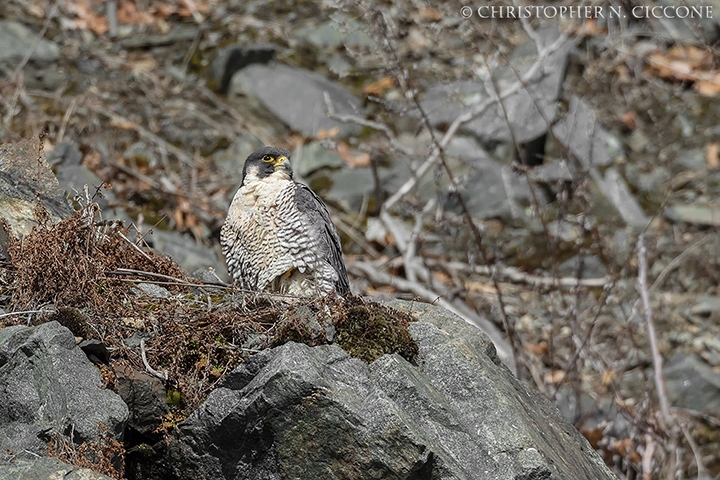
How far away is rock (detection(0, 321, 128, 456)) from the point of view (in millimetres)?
3084

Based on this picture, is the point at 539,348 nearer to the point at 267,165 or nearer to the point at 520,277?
the point at 520,277

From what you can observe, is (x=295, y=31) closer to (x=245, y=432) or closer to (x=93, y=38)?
(x=93, y=38)

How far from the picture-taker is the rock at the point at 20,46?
950cm

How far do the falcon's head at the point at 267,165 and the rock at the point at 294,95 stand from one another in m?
4.44

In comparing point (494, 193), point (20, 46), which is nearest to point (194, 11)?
point (20, 46)

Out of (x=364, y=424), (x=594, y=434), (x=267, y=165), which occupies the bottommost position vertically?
(x=594, y=434)

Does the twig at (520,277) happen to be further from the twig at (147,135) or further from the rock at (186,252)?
the twig at (147,135)

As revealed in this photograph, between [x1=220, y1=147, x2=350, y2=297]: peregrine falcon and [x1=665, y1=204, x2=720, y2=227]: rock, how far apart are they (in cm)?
535

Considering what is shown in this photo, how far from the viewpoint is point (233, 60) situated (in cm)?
995

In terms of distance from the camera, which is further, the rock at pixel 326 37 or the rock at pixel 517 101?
the rock at pixel 326 37

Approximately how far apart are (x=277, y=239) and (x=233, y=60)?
5.54m

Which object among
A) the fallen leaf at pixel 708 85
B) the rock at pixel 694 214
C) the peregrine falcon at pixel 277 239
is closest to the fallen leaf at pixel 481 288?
the rock at pixel 694 214

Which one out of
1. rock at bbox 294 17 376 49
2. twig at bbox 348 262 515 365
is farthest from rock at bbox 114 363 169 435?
rock at bbox 294 17 376 49

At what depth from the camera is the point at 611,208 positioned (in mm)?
9086
